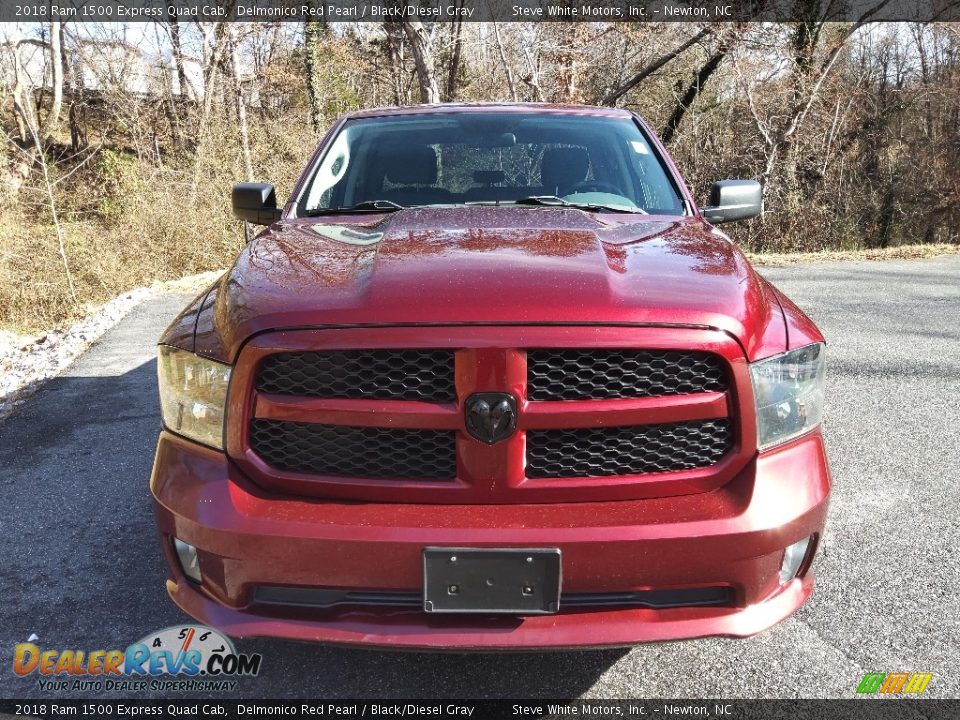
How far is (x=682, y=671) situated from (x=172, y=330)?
73.8 inches

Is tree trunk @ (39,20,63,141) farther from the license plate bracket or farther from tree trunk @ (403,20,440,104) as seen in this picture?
the license plate bracket

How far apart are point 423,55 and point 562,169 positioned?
48.3 ft

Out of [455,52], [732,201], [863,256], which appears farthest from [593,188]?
[455,52]

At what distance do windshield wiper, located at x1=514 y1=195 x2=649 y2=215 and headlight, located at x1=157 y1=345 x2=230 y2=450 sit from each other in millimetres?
1486

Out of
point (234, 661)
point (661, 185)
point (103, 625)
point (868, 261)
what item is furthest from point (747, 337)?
point (868, 261)

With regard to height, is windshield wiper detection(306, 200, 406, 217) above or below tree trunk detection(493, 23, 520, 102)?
below

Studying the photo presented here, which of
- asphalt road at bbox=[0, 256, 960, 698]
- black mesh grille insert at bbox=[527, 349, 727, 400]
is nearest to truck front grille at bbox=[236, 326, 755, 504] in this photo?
black mesh grille insert at bbox=[527, 349, 727, 400]

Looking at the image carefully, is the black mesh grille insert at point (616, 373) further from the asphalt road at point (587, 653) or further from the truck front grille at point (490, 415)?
the asphalt road at point (587, 653)

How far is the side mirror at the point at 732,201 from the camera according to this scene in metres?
3.50

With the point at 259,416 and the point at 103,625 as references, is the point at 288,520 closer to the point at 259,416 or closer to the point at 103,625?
the point at 259,416

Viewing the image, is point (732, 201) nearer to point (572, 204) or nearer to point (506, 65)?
point (572, 204)

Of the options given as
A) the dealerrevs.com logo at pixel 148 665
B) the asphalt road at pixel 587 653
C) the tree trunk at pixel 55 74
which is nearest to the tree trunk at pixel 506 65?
the tree trunk at pixel 55 74

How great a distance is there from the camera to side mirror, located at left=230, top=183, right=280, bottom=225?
140 inches

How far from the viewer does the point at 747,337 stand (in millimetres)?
1928
